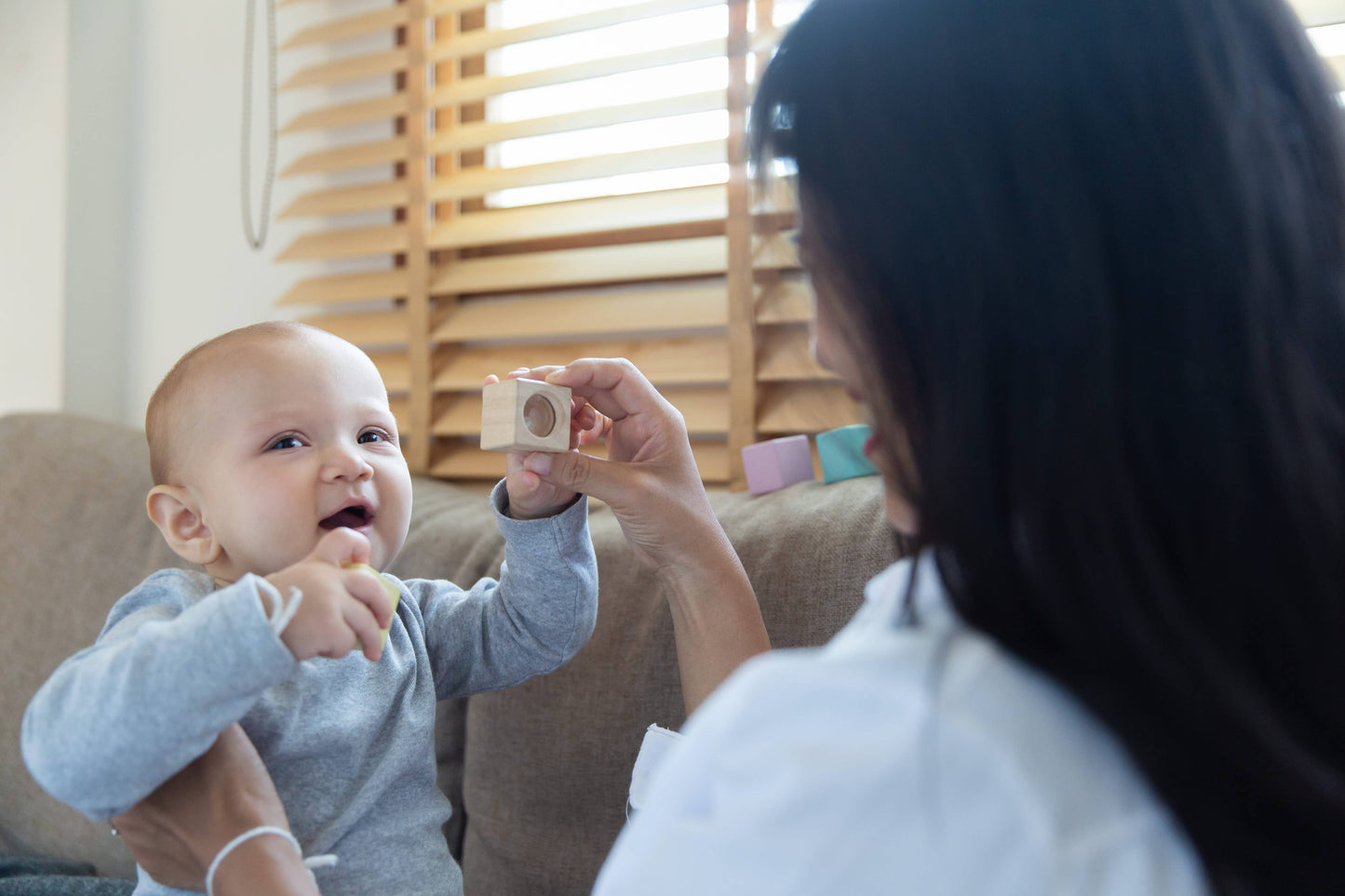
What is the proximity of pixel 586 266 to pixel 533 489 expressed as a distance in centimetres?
89

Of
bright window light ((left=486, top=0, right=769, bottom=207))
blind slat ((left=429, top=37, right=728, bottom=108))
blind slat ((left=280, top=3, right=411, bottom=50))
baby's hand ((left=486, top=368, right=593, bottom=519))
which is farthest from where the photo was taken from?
blind slat ((left=280, top=3, right=411, bottom=50))

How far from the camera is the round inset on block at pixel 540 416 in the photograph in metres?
1.01

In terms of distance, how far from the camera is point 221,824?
2.64ft

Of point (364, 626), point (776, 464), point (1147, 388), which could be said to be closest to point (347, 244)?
point (776, 464)

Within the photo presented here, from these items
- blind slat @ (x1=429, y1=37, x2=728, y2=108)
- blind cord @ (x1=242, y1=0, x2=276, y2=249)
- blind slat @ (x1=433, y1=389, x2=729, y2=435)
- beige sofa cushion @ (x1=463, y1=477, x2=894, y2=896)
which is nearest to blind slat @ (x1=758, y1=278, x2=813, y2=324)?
beige sofa cushion @ (x1=463, y1=477, x2=894, y2=896)

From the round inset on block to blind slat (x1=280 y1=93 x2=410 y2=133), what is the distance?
4.23 ft

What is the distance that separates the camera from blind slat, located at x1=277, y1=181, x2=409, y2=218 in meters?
2.12

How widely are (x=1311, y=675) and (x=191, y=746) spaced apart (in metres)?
0.75

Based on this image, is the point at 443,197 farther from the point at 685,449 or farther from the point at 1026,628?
the point at 1026,628

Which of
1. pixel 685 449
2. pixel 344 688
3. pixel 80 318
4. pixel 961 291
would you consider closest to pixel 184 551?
pixel 344 688

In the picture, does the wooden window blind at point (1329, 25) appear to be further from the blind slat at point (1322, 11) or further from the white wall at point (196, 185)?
the white wall at point (196, 185)

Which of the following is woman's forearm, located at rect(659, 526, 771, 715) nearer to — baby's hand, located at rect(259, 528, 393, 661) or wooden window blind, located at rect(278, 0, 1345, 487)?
baby's hand, located at rect(259, 528, 393, 661)

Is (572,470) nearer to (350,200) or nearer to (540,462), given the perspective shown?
(540,462)

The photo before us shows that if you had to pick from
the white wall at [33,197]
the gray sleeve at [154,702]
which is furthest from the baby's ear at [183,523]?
the white wall at [33,197]
